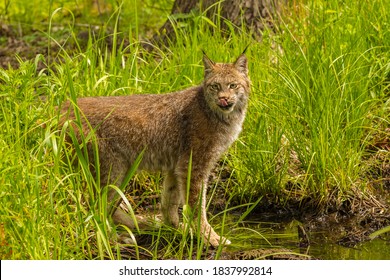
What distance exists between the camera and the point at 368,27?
7.86m

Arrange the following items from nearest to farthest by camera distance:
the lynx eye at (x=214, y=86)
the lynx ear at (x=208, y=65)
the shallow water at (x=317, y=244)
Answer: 1. the shallow water at (x=317, y=244)
2. the lynx eye at (x=214, y=86)
3. the lynx ear at (x=208, y=65)

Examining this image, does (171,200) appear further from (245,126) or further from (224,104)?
(245,126)

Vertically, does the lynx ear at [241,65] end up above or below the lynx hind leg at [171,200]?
above

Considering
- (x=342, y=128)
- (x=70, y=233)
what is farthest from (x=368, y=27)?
(x=70, y=233)

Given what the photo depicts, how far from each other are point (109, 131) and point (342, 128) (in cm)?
191

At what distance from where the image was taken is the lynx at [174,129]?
20.7 feet

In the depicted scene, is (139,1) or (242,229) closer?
(242,229)

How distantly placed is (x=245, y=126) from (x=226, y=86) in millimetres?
903

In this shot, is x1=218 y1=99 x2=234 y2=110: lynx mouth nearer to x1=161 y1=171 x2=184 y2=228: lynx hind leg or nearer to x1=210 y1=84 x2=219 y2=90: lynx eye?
x1=210 y1=84 x2=219 y2=90: lynx eye

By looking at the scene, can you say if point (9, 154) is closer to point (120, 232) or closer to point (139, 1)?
point (120, 232)

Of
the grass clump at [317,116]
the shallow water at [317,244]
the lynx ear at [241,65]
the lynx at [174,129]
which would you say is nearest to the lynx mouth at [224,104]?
the lynx at [174,129]

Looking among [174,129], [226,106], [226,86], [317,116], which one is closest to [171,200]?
[174,129]

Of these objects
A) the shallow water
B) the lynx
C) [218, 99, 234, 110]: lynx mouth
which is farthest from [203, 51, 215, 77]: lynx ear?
the shallow water

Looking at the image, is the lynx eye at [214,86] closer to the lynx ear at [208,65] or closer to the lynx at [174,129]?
the lynx at [174,129]
